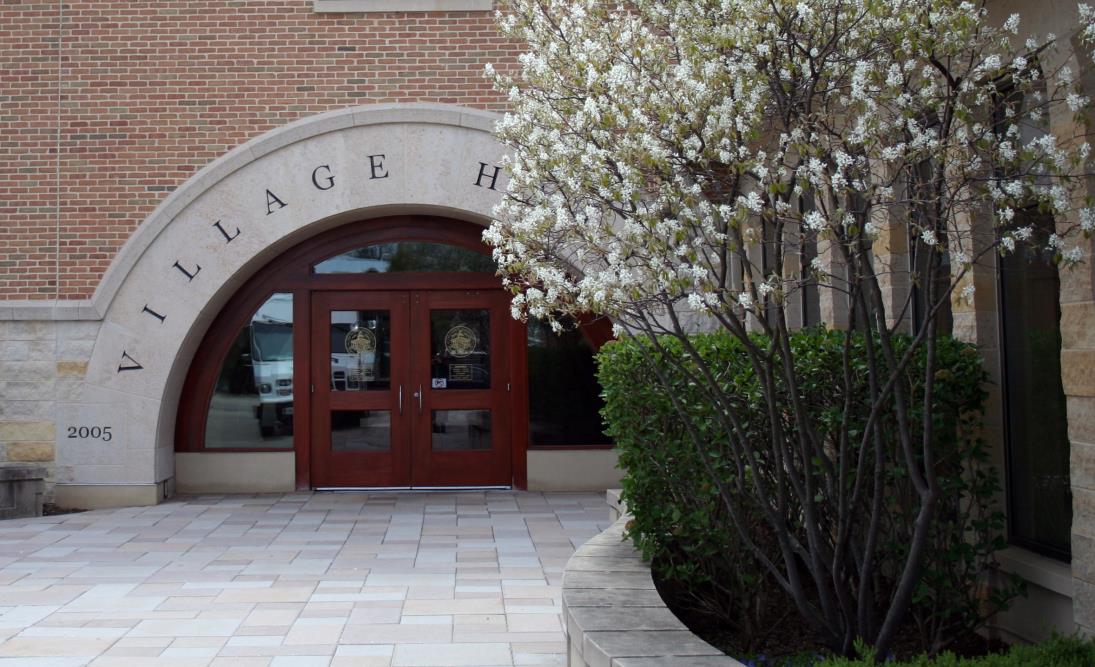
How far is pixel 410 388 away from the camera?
471 inches

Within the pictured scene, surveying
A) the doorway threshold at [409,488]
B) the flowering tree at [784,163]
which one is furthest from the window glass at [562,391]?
the flowering tree at [784,163]

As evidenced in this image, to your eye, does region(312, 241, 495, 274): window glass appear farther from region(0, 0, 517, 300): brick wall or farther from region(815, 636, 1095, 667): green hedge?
region(815, 636, 1095, 667): green hedge

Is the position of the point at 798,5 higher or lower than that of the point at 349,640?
higher

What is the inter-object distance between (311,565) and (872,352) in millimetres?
5044

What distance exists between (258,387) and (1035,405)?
877cm

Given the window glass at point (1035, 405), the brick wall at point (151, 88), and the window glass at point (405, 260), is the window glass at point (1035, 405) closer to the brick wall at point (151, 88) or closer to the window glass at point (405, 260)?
the brick wall at point (151, 88)

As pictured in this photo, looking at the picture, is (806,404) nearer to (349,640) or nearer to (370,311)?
(349,640)

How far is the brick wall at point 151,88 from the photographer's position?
35.6 ft

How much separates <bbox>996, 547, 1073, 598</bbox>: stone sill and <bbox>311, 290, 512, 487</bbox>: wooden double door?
7331mm

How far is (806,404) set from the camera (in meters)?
5.05

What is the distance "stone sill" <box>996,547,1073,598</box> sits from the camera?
15.4 feet

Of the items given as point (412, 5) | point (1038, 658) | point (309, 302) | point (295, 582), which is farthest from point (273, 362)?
point (1038, 658)

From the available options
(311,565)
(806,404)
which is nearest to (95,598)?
(311,565)

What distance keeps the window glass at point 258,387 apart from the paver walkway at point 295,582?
2.95 feet
